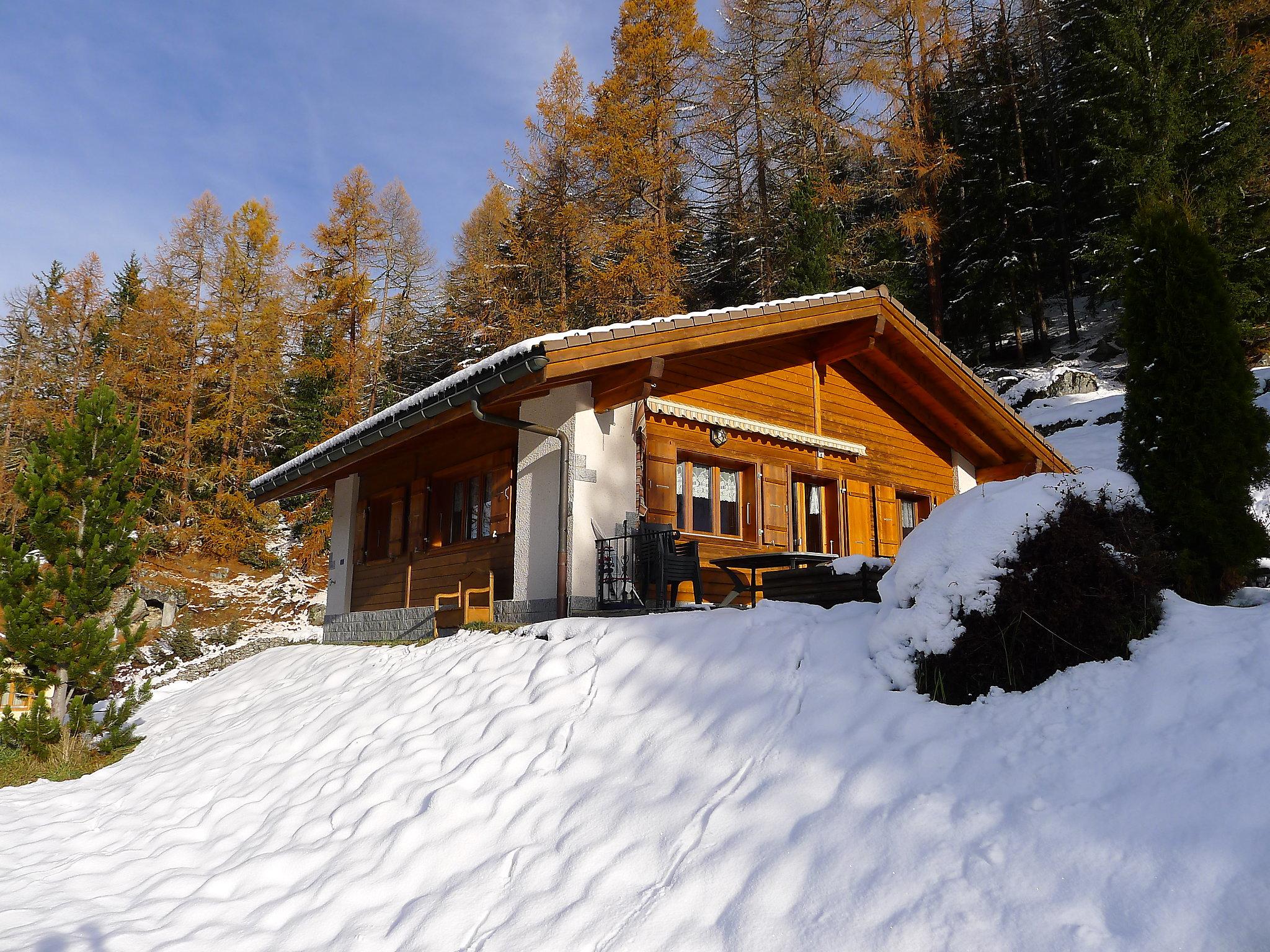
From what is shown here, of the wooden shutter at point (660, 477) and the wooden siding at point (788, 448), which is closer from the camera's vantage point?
the wooden shutter at point (660, 477)

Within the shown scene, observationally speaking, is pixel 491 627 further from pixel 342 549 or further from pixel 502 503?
pixel 342 549

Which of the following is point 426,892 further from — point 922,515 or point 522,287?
point 522,287

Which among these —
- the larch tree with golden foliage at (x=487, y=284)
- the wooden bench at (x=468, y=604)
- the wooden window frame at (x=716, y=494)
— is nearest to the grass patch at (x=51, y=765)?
the wooden bench at (x=468, y=604)

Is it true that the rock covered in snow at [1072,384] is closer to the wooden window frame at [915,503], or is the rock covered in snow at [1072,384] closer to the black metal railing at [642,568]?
the wooden window frame at [915,503]

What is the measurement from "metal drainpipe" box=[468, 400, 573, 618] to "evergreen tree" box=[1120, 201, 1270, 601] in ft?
16.2

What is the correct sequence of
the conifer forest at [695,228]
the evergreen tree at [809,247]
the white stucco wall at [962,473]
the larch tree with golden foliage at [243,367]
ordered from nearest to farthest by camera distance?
the white stucco wall at [962,473] < the evergreen tree at [809,247] < the conifer forest at [695,228] < the larch tree with golden foliage at [243,367]

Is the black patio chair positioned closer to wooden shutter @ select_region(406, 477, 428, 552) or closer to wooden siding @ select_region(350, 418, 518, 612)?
→ wooden siding @ select_region(350, 418, 518, 612)

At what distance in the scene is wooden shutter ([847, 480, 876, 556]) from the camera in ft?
36.6

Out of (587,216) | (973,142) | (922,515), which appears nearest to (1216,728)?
(922,515)

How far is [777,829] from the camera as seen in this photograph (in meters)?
3.49

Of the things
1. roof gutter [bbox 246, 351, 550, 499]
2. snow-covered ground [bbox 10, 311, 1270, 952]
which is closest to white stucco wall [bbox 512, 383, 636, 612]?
roof gutter [bbox 246, 351, 550, 499]

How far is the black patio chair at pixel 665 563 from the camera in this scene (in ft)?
26.3

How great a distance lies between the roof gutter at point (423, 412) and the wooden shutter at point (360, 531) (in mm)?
1126

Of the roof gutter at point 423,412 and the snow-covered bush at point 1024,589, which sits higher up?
the roof gutter at point 423,412
